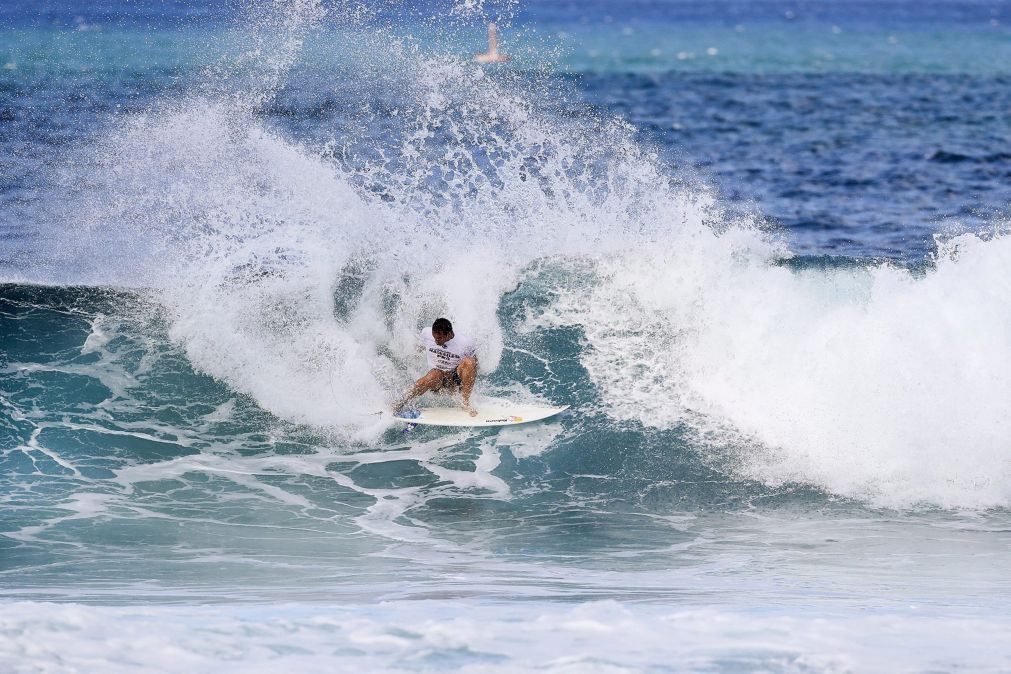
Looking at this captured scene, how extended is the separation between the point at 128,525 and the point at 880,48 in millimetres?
68638

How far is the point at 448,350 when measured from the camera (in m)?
11.8

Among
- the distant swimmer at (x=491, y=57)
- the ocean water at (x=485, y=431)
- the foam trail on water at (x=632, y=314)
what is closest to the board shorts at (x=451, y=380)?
the ocean water at (x=485, y=431)

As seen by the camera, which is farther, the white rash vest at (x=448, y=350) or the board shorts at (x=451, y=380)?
the board shorts at (x=451, y=380)

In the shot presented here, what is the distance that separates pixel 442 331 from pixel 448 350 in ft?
0.94

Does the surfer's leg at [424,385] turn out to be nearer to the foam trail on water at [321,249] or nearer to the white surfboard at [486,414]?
the white surfboard at [486,414]

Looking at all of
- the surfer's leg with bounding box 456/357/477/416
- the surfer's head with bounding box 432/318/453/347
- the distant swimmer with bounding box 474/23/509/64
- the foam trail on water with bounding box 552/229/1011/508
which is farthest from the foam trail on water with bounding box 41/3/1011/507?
the distant swimmer with bounding box 474/23/509/64

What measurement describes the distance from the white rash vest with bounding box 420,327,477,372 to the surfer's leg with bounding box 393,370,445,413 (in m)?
0.07

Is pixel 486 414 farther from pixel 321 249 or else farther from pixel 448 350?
pixel 321 249

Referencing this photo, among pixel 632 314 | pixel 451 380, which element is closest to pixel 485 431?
pixel 451 380

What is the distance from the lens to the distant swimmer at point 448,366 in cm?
1179

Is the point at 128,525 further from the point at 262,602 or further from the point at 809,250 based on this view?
the point at 809,250

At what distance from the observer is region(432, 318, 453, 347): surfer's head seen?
11.6 m

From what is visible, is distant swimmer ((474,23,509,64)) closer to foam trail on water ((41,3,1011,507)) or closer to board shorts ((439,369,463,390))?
foam trail on water ((41,3,1011,507))

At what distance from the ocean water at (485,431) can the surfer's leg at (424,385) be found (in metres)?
0.29
